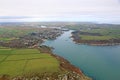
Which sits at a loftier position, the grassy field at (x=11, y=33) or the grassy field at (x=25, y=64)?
the grassy field at (x=25, y=64)

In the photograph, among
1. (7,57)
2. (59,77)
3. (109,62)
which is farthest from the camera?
(109,62)

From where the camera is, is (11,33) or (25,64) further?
(11,33)

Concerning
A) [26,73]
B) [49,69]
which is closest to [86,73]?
[49,69]

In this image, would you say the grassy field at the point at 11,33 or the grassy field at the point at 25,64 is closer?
the grassy field at the point at 25,64

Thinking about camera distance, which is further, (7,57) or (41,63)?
(7,57)

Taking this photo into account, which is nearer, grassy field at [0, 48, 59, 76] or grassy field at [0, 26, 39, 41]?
grassy field at [0, 48, 59, 76]

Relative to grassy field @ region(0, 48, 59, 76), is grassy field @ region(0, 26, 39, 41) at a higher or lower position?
lower

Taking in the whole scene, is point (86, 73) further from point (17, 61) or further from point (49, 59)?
point (17, 61)

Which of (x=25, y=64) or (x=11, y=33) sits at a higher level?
(x=25, y=64)
